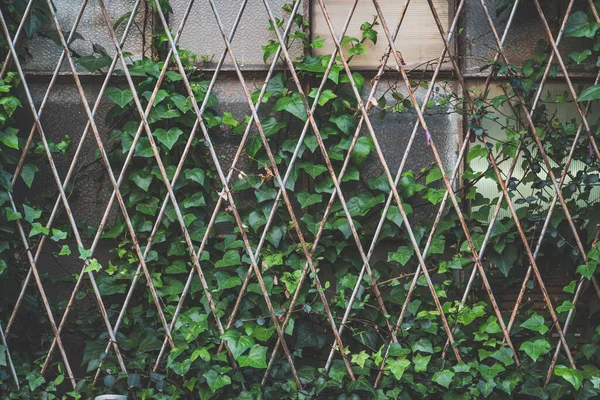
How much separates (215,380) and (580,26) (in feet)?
8.78

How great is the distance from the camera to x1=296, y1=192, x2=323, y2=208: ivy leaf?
3846mm

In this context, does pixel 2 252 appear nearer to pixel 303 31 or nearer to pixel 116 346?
pixel 116 346

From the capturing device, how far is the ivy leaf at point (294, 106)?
3.83 metres

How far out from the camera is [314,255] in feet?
12.8

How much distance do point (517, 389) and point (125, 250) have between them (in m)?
2.21

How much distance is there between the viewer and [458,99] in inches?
158

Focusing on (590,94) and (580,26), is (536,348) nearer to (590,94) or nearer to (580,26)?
(590,94)

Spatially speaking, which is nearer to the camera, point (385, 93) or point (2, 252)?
point (2, 252)

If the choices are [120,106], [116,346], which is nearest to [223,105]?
[120,106]

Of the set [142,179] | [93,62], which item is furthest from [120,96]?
[142,179]

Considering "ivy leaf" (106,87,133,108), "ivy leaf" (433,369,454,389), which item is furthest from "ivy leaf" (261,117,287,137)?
"ivy leaf" (433,369,454,389)

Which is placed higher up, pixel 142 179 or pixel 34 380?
pixel 142 179

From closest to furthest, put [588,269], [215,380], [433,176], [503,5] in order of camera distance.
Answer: [215,380]
[588,269]
[433,176]
[503,5]

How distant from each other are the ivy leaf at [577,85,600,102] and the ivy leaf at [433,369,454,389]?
1.58 metres
